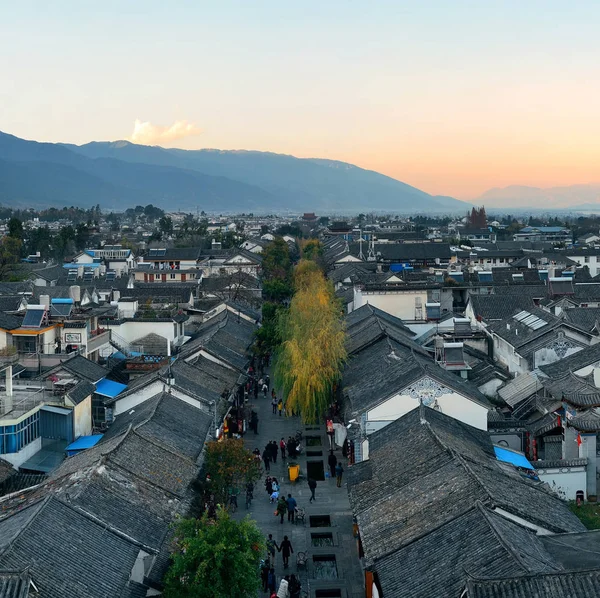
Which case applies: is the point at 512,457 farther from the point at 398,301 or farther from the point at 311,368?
the point at 398,301

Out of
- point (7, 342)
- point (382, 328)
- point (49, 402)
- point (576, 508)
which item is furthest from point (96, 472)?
point (382, 328)

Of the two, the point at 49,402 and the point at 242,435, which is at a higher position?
→ the point at 49,402

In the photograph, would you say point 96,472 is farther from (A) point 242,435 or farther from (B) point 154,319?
(B) point 154,319

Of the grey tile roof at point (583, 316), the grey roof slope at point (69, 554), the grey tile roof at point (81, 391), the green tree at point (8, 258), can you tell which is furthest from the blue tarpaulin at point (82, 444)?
the green tree at point (8, 258)

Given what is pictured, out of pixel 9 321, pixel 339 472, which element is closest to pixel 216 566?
pixel 339 472

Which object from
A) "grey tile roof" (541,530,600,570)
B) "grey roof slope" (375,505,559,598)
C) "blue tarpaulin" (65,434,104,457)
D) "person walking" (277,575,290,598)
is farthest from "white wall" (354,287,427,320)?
"grey roof slope" (375,505,559,598)

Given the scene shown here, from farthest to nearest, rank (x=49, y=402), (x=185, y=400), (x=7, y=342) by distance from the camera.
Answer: (x=7, y=342)
(x=185, y=400)
(x=49, y=402)

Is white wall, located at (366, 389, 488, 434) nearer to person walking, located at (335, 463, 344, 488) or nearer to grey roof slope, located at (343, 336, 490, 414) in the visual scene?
grey roof slope, located at (343, 336, 490, 414)
